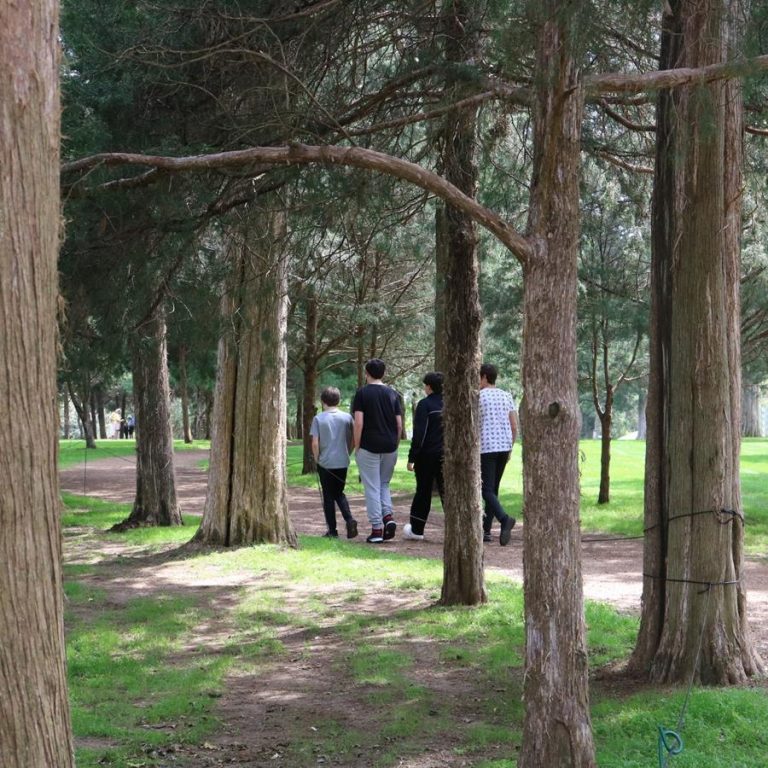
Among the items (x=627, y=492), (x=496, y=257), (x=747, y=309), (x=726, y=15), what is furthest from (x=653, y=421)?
(x=627, y=492)

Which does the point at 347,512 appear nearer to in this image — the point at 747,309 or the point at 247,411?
the point at 247,411

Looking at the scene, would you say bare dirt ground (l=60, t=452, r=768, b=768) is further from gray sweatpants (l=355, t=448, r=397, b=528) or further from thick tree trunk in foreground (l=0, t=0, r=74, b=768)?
thick tree trunk in foreground (l=0, t=0, r=74, b=768)

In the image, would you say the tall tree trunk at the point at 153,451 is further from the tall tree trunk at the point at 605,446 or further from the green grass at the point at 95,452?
the green grass at the point at 95,452

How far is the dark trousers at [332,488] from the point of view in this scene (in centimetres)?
1197

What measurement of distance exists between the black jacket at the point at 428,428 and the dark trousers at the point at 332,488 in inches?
32.8

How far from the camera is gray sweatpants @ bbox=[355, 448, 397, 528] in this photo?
11961mm

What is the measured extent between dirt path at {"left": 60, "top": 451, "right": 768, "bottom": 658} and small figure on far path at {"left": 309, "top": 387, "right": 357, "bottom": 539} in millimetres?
543

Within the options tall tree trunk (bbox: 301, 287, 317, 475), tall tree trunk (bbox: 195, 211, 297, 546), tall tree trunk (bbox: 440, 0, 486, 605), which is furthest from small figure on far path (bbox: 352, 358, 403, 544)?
tall tree trunk (bbox: 301, 287, 317, 475)

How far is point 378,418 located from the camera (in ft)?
39.2

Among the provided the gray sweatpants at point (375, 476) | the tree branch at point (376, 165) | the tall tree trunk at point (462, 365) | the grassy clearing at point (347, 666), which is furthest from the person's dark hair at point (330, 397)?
the tree branch at point (376, 165)

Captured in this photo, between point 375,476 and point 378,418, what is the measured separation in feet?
2.16

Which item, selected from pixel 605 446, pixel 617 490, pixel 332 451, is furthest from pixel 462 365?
pixel 617 490

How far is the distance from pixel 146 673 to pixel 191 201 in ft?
10.7

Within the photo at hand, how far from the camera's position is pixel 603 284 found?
14.9m
